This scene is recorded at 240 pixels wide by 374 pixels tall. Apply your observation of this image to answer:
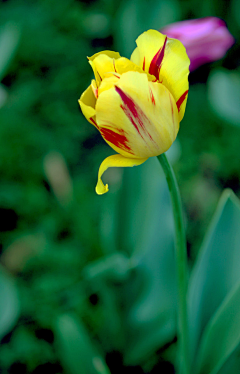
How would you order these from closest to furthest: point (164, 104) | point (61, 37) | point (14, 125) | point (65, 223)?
point (164, 104) < point (65, 223) < point (14, 125) < point (61, 37)

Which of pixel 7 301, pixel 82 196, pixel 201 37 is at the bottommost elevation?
pixel 82 196

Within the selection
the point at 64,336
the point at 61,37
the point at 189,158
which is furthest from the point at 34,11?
the point at 64,336

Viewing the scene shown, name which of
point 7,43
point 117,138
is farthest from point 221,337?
point 7,43

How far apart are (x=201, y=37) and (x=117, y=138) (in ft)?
1.24

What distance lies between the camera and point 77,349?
0.57 metres

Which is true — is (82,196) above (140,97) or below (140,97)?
below

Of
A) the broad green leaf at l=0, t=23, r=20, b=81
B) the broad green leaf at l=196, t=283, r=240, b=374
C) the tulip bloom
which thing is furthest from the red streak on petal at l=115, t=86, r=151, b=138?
the broad green leaf at l=0, t=23, r=20, b=81

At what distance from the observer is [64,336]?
58 centimetres

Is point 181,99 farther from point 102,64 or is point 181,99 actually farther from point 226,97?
point 226,97

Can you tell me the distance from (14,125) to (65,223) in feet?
1.30

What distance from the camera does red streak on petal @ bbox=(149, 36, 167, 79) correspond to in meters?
Answer: 0.29

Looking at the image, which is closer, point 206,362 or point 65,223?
point 206,362

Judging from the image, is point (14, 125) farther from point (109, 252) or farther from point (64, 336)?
point (64, 336)

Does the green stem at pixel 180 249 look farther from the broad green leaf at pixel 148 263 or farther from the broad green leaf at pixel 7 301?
the broad green leaf at pixel 7 301
